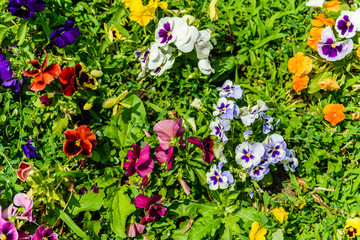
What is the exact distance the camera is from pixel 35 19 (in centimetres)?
300

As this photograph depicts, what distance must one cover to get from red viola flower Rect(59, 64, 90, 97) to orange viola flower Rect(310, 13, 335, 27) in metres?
2.10

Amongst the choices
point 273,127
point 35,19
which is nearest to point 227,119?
point 273,127

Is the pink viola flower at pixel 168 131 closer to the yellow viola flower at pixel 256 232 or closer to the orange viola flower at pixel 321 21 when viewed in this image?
the yellow viola flower at pixel 256 232

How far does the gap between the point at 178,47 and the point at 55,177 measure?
1506 millimetres

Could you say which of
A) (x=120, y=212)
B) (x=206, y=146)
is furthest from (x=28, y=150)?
(x=206, y=146)

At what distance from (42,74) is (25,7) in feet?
1.81

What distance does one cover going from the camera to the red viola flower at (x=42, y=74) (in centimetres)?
280

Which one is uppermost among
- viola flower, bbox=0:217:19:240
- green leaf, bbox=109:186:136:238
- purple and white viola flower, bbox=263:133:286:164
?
purple and white viola flower, bbox=263:133:286:164

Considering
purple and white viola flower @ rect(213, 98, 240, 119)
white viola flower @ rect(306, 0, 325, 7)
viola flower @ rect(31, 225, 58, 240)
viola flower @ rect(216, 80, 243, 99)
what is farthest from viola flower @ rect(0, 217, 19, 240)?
white viola flower @ rect(306, 0, 325, 7)

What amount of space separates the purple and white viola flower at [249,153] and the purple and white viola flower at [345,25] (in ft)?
4.08

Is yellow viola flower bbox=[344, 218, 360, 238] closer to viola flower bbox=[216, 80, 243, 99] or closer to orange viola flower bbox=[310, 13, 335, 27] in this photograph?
viola flower bbox=[216, 80, 243, 99]

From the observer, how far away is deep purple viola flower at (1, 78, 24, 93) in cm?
297

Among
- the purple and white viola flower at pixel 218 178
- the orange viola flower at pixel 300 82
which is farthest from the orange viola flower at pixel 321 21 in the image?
the purple and white viola flower at pixel 218 178

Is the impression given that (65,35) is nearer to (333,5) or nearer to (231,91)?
(231,91)
